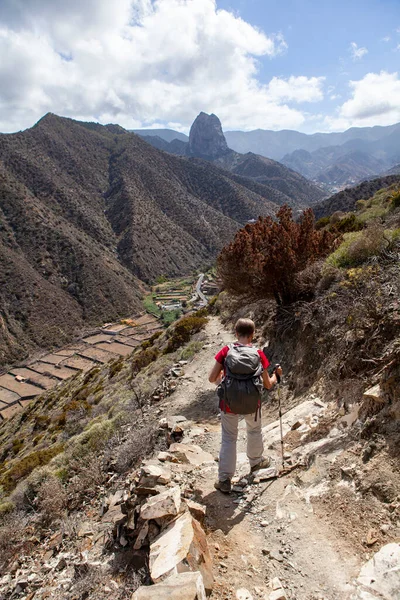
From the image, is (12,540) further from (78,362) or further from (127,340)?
(127,340)

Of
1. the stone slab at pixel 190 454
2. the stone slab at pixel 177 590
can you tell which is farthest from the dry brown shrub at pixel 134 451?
the stone slab at pixel 177 590

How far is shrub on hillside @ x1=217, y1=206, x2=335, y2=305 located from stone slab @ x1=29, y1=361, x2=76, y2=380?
4531 cm

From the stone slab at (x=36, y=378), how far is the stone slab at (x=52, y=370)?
744 millimetres

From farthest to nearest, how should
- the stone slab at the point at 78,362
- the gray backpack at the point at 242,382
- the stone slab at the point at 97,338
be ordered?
the stone slab at the point at 97,338 → the stone slab at the point at 78,362 → the gray backpack at the point at 242,382

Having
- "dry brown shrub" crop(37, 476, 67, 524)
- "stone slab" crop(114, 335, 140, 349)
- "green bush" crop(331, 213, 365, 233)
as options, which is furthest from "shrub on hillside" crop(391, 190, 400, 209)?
"stone slab" crop(114, 335, 140, 349)

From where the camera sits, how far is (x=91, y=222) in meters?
89.3

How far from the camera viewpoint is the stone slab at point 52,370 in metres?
49.2

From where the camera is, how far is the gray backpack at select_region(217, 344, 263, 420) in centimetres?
337

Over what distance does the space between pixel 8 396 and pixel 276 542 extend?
51.0 metres

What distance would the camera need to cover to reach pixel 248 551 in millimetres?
2848

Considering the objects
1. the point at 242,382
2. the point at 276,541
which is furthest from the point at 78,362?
the point at 276,541

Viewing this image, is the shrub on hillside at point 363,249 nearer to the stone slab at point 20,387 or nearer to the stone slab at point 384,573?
the stone slab at point 384,573

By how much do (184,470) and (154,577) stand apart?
1.71 m

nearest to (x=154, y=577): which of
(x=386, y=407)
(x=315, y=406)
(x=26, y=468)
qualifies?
(x=386, y=407)
